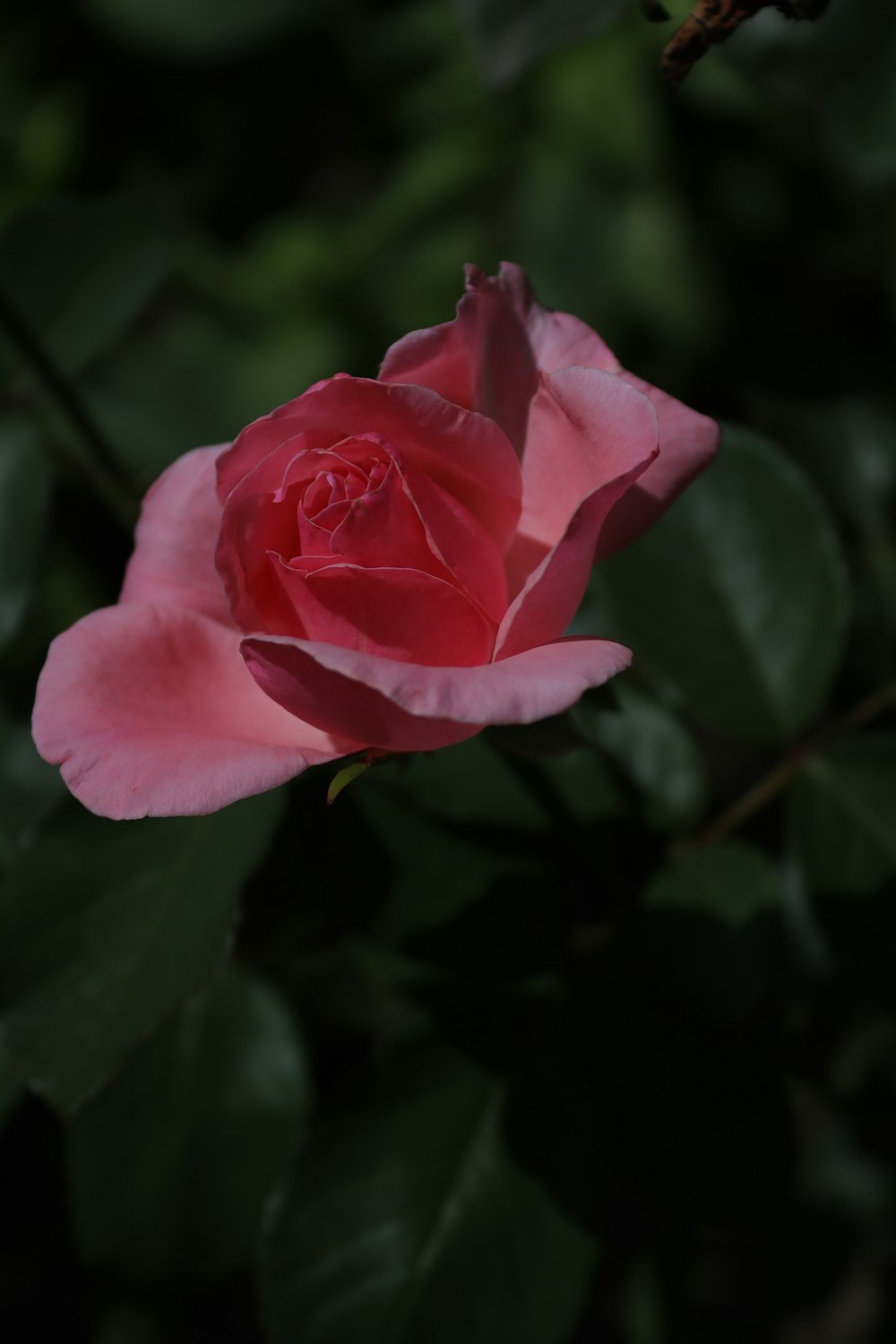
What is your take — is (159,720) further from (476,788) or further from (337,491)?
(476,788)

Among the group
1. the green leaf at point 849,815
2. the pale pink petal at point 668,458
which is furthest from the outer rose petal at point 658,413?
the green leaf at point 849,815

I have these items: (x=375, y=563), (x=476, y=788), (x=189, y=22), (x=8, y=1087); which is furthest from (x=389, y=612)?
(x=189, y=22)

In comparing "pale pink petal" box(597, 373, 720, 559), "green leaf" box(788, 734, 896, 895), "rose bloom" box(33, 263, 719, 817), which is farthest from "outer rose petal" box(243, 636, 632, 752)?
"green leaf" box(788, 734, 896, 895)

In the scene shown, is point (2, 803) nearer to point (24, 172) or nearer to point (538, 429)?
point (538, 429)

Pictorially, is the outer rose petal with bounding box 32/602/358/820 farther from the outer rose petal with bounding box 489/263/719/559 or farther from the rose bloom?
the outer rose petal with bounding box 489/263/719/559

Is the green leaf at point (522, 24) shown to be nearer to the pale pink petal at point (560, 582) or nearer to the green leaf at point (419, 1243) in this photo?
the pale pink petal at point (560, 582)

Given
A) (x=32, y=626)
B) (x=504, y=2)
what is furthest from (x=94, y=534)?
(x=504, y=2)
